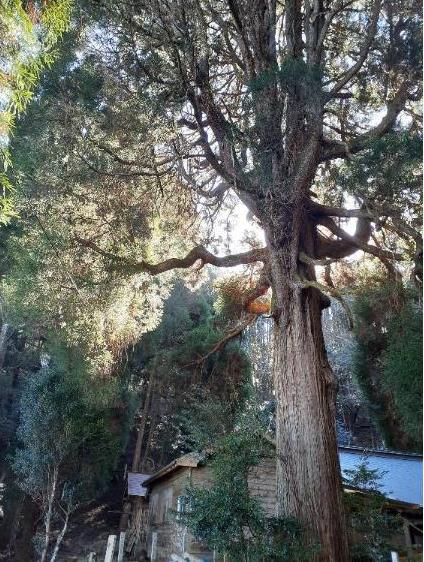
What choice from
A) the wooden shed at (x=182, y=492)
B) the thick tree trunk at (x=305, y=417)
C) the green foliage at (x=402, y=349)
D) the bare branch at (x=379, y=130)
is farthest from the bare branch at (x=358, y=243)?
the wooden shed at (x=182, y=492)

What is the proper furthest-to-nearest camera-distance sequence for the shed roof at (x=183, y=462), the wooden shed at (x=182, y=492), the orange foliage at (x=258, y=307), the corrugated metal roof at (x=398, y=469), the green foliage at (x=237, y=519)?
the shed roof at (x=183, y=462) → the corrugated metal roof at (x=398, y=469) → the wooden shed at (x=182, y=492) → the orange foliage at (x=258, y=307) → the green foliage at (x=237, y=519)

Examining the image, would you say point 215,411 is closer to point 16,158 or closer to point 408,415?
point 408,415

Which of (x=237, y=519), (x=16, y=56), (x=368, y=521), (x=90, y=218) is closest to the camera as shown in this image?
(x=16, y=56)

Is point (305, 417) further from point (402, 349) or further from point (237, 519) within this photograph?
point (237, 519)

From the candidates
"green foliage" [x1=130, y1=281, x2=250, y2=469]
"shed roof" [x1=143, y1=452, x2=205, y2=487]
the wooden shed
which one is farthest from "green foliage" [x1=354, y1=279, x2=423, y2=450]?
"shed roof" [x1=143, y1=452, x2=205, y2=487]

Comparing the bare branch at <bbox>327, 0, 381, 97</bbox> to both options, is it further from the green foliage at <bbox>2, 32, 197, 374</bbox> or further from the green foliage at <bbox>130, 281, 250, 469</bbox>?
the green foliage at <bbox>130, 281, 250, 469</bbox>

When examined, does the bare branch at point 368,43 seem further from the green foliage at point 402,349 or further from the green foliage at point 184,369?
the green foliage at point 184,369

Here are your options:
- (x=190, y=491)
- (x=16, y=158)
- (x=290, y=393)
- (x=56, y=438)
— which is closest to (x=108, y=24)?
(x=16, y=158)

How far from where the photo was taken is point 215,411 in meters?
6.95

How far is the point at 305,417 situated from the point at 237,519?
68.6 inches

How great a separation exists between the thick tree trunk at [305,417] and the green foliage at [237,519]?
44cm

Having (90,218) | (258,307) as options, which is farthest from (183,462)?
(90,218)

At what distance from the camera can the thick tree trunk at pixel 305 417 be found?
5137 millimetres

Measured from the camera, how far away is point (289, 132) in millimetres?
6457
